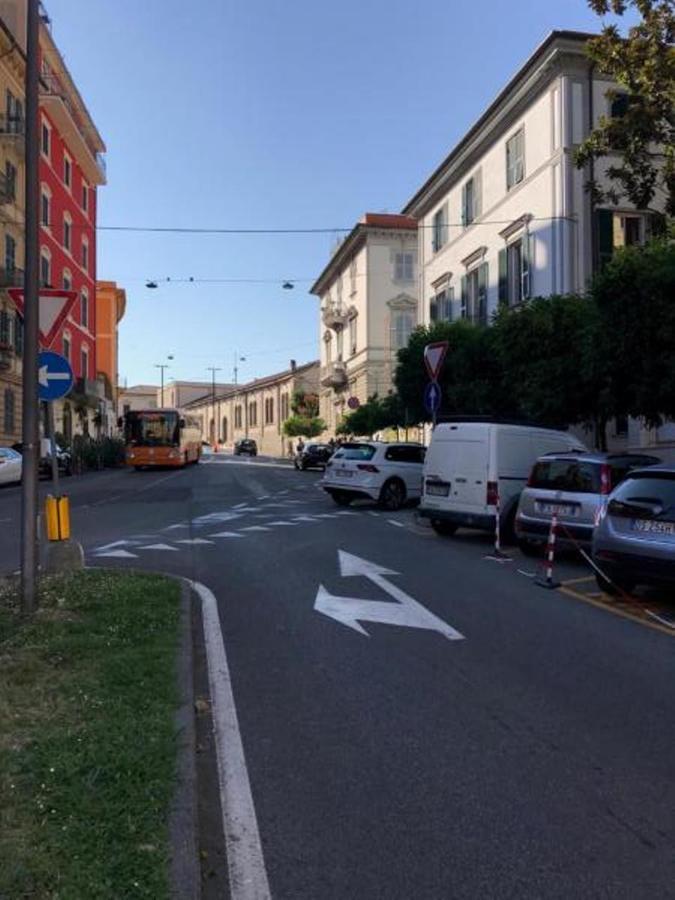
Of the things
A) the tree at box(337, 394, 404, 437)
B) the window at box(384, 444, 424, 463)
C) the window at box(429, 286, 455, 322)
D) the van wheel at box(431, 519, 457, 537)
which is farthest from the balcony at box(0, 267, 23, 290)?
the van wheel at box(431, 519, 457, 537)

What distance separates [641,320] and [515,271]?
666 inches

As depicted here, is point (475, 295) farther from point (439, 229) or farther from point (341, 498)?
point (341, 498)

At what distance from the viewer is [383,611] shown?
8734 millimetres

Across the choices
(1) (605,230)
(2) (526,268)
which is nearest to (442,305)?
(2) (526,268)

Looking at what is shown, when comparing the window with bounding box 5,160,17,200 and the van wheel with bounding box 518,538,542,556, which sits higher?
the window with bounding box 5,160,17,200

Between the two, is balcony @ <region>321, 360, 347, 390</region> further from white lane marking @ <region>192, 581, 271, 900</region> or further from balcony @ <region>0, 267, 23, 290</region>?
white lane marking @ <region>192, 581, 271, 900</region>

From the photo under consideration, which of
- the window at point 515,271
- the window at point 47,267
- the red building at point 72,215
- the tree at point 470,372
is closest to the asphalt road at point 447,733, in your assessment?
the tree at point 470,372

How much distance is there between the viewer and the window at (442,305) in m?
38.7

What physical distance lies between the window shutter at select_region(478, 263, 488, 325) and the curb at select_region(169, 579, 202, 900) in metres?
29.8

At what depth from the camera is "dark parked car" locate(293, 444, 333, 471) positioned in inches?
1817

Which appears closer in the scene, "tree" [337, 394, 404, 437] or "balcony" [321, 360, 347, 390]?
"tree" [337, 394, 404, 437]

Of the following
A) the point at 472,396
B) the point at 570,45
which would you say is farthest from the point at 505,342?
the point at 570,45

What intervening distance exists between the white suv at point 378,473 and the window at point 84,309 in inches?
1486

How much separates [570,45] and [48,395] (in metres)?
23.2
